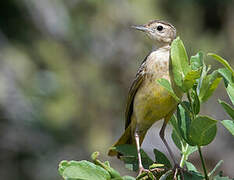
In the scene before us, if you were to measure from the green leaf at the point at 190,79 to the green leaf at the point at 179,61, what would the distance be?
0.06 meters

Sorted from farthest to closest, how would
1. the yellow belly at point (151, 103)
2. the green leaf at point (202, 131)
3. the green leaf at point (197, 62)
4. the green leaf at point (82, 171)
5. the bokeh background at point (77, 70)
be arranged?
the bokeh background at point (77, 70) → the yellow belly at point (151, 103) → the green leaf at point (197, 62) → the green leaf at point (202, 131) → the green leaf at point (82, 171)

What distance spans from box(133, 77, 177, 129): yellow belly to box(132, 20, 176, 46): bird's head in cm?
66

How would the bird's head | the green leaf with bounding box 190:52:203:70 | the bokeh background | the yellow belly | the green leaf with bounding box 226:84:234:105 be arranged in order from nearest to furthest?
the green leaf with bounding box 226:84:234:105
the green leaf with bounding box 190:52:203:70
the yellow belly
the bird's head
the bokeh background

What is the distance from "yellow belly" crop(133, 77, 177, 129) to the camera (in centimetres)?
445

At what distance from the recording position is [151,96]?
4.66m

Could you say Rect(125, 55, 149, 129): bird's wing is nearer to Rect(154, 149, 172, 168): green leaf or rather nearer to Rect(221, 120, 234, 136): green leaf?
Rect(154, 149, 172, 168): green leaf

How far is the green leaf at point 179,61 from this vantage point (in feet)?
9.83

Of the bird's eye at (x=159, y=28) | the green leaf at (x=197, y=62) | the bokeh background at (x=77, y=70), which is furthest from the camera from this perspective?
the bokeh background at (x=77, y=70)

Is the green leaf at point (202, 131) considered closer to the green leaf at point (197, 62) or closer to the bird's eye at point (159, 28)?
the green leaf at point (197, 62)

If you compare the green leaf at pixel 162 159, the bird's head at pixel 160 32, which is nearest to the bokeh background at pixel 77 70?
the bird's head at pixel 160 32

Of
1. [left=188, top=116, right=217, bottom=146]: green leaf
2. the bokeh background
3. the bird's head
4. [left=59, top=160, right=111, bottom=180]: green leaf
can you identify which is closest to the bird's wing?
the bird's head

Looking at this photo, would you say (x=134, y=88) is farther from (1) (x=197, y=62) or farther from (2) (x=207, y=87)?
(2) (x=207, y=87)

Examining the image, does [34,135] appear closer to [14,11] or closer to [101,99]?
[101,99]

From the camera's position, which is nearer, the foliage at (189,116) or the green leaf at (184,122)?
the foliage at (189,116)
